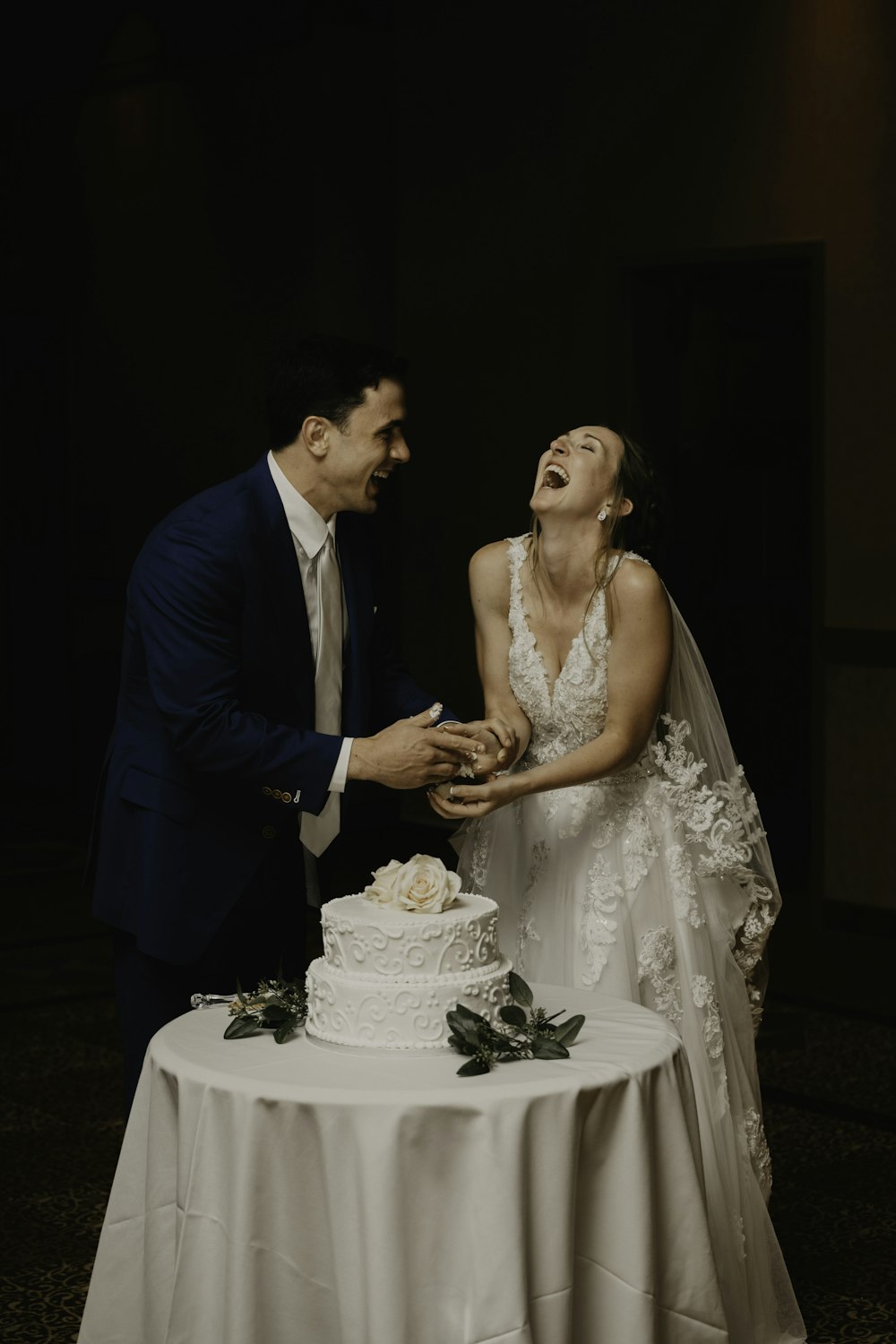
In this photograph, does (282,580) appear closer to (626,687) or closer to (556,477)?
(556,477)

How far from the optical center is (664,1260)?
249 centimetres

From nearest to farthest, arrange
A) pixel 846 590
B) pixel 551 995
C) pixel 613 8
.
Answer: pixel 551 995 < pixel 846 590 < pixel 613 8

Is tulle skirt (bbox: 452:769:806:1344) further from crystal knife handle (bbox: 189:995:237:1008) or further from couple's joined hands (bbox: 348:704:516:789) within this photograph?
crystal knife handle (bbox: 189:995:237:1008)

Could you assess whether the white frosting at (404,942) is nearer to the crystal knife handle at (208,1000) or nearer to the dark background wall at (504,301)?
the crystal knife handle at (208,1000)

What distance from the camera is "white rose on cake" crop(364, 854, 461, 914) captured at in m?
2.55

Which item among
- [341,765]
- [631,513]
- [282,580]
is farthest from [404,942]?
[631,513]

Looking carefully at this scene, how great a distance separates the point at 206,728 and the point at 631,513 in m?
0.92

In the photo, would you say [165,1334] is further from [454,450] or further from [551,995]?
[454,450]

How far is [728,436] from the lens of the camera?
23.1 feet

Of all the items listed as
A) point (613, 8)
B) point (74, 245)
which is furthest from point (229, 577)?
point (74, 245)

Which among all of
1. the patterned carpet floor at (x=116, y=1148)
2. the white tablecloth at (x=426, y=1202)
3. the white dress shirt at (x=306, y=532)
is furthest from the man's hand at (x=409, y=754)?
the patterned carpet floor at (x=116, y=1148)

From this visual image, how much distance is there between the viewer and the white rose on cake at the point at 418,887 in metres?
2.55

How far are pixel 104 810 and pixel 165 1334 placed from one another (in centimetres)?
105

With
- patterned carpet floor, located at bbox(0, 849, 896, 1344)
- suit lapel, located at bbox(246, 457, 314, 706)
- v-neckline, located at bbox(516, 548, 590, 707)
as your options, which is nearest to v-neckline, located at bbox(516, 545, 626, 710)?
v-neckline, located at bbox(516, 548, 590, 707)
